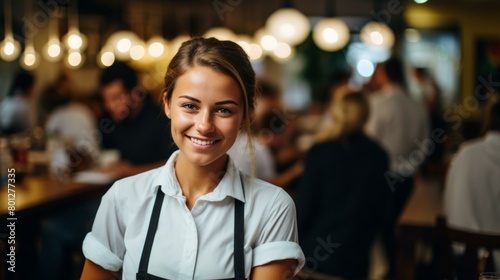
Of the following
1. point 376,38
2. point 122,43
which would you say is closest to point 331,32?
point 376,38

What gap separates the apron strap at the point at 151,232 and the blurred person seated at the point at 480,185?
1934mm

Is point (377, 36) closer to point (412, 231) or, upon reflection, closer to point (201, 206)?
point (412, 231)

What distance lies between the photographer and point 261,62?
13922 millimetres

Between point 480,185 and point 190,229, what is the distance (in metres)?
1.95

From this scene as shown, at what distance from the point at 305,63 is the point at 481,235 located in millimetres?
9721

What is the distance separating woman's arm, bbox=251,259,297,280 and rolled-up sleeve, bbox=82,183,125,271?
0.34 meters

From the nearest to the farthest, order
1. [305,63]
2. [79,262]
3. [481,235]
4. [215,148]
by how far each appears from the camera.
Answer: [215,148]
[481,235]
[79,262]
[305,63]

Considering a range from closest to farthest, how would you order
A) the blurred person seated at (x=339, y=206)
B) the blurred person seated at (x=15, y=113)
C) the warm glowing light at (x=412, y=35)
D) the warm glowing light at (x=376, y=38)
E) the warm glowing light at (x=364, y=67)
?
the blurred person seated at (x=339, y=206) < the blurred person seated at (x=15, y=113) < the warm glowing light at (x=376, y=38) < the warm glowing light at (x=412, y=35) < the warm glowing light at (x=364, y=67)

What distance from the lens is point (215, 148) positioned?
1.64 meters

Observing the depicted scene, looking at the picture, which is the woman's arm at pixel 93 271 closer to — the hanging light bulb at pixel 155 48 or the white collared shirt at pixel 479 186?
the white collared shirt at pixel 479 186

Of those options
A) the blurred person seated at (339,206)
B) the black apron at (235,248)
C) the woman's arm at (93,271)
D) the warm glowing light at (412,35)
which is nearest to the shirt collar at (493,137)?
the blurred person seated at (339,206)

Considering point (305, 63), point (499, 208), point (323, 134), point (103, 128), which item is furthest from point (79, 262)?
point (305, 63)

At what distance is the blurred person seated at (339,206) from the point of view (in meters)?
3.63

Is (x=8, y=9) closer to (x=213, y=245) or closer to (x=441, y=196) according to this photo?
(x=441, y=196)
